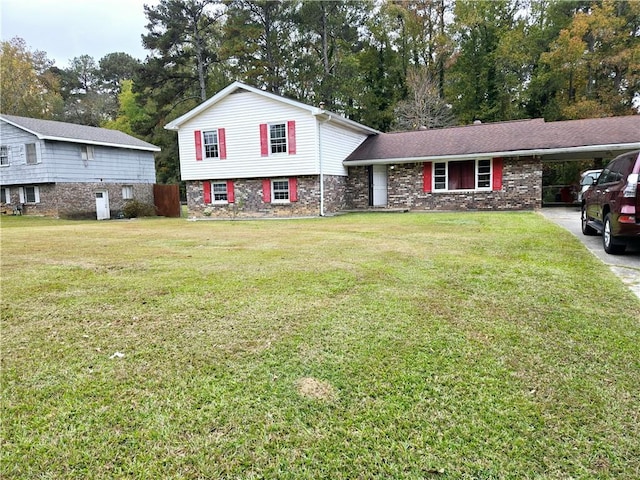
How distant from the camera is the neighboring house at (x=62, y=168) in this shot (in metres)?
21.3

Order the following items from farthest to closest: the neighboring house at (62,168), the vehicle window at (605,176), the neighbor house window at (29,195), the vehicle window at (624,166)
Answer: the neighbor house window at (29,195) < the neighboring house at (62,168) < the vehicle window at (605,176) < the vehicle window at (624,166)

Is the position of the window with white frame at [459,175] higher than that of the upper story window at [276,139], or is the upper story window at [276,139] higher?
the upper story window at [276,139]

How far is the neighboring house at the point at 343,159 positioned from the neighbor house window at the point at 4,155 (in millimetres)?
10776

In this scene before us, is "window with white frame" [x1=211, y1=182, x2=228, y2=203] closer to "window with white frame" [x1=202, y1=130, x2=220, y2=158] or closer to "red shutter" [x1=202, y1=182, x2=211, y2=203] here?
"red shutter" [x1=202, y1=182, x2=211, y2=203]

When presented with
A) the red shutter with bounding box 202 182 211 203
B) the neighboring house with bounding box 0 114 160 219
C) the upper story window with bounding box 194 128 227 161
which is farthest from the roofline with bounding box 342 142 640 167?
the neighboring house with bounding box 0 114 160 219

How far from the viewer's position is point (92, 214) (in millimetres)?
23562

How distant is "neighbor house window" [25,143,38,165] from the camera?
21375mm

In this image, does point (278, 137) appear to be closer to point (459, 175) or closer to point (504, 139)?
point (459, 175)

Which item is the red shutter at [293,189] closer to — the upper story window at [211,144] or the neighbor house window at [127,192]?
the upper story window at [211,144]

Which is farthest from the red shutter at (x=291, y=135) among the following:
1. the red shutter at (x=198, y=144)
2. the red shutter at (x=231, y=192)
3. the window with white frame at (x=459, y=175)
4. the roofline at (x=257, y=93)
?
the window with white frame at (x=459, y=175)

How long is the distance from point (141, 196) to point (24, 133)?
283 inches

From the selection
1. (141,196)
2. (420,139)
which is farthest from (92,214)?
(420,139)

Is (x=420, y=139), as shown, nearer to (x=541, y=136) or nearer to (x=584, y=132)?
(x=541, y=136)

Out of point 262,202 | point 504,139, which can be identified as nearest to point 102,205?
point 262,202
